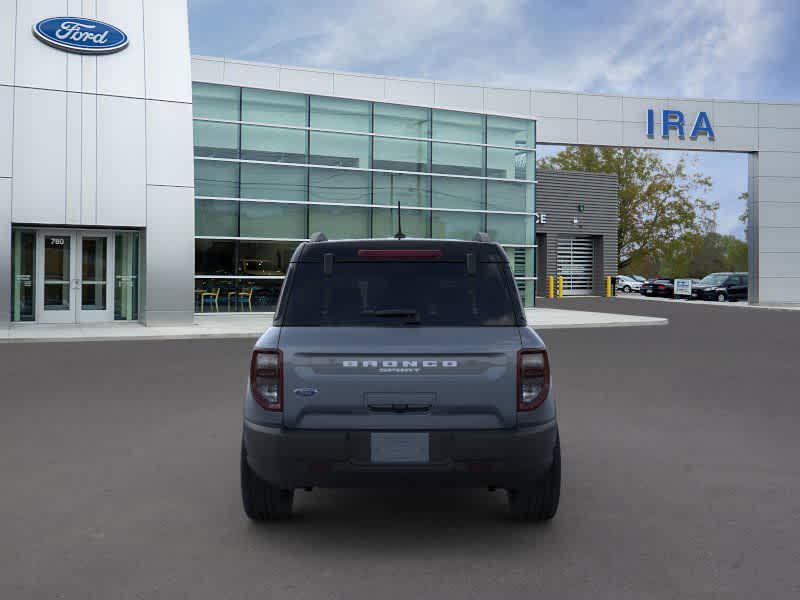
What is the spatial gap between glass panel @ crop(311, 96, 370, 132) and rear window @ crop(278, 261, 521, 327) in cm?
2515

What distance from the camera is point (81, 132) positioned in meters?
22.9

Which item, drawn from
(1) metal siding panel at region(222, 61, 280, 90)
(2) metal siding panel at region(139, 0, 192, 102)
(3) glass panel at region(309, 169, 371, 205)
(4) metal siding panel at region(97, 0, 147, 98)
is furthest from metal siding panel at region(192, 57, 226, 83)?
(4) metal siding panel at region(97, 0, 147, 98)

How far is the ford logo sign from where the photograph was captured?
22.8m

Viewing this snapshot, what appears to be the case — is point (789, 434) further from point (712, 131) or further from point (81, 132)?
point (712, 131)

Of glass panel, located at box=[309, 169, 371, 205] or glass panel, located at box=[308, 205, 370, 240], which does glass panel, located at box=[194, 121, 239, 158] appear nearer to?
glass panel, located at box=[309, 169, 371, 205]

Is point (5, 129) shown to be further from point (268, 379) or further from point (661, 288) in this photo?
point (661, 288)

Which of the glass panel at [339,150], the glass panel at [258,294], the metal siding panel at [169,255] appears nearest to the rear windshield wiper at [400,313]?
the metal siding panel at [169,255]

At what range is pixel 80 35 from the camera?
2305 centimetres

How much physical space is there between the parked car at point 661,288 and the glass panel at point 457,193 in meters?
25.8

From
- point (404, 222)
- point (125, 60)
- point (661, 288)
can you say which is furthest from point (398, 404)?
point (661, 288)

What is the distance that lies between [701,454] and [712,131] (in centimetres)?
3525

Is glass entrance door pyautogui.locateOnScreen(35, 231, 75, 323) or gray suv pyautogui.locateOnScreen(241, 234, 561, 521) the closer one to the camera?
gray suv pyautogui.locateOnScreen(241, 234, 561, 521)

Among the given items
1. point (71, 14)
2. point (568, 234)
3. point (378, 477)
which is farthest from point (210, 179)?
point (568, 234)

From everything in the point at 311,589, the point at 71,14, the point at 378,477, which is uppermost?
the point at 71,14
